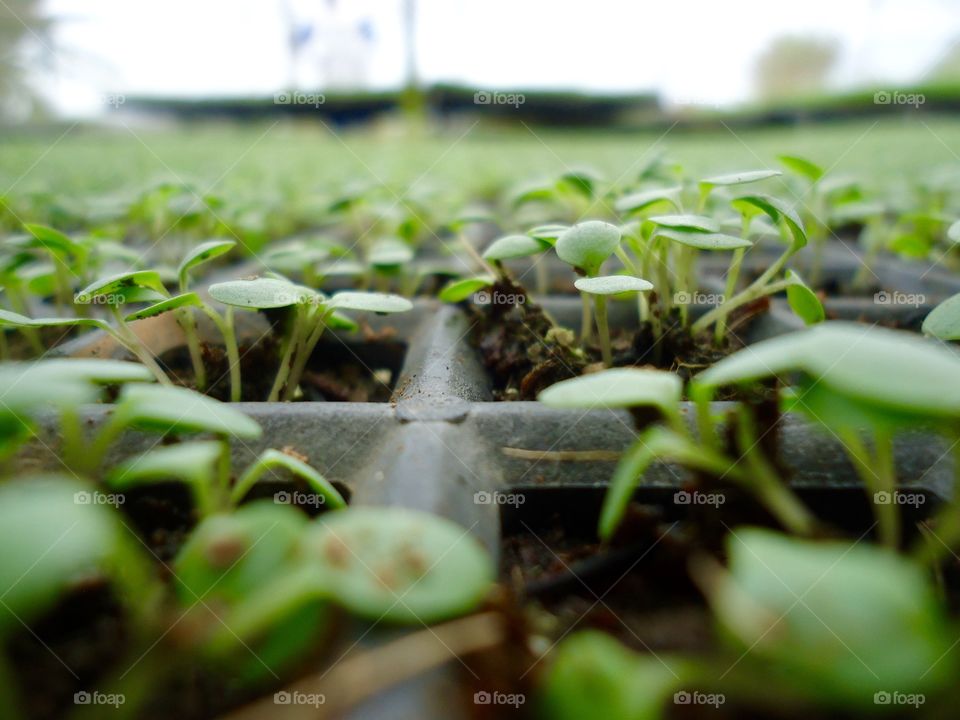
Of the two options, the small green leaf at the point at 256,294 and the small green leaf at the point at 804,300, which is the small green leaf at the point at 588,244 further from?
the small green leaf at the point at 256,294

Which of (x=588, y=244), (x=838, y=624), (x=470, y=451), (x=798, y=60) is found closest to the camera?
(x=838, y=624)

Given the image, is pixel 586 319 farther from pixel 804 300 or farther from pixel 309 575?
pixel 309 575

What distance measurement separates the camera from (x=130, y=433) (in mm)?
675

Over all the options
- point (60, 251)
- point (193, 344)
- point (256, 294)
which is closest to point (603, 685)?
point (256, 294)

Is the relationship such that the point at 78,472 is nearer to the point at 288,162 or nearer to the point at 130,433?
the point at 130,433

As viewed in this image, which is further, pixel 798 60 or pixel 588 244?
pixel 798 60

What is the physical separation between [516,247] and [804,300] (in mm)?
383

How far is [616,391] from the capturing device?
427mm

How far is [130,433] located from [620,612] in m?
0.57

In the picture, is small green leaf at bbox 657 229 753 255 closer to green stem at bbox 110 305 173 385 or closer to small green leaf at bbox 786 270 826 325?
small green leaf at bbox 786 270 826 325

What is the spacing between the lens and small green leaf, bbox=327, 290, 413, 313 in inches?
29.3

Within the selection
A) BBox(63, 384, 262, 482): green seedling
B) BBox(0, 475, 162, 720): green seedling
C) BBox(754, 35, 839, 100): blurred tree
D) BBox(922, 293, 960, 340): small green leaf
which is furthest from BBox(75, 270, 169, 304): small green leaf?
BBox(754, 35, 839, 100): blurred tree

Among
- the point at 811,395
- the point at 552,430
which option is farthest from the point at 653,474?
the point at 811,395

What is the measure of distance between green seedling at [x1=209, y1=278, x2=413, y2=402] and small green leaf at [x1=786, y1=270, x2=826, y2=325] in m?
0.48
